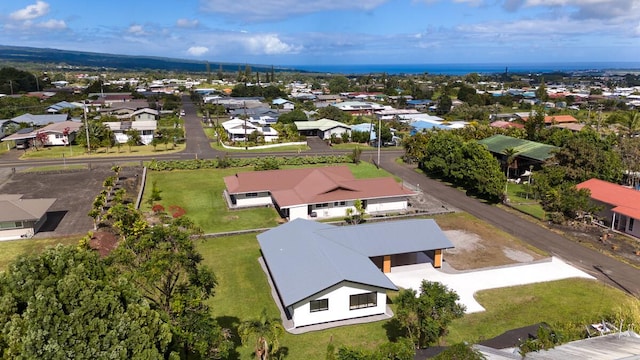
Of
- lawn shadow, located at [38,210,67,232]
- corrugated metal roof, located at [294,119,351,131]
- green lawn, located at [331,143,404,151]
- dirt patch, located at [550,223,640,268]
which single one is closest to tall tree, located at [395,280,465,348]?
dirt patch, located at [550,223,640,268]

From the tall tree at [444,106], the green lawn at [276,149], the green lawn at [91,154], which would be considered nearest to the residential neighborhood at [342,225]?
the green lawn at [91,154]

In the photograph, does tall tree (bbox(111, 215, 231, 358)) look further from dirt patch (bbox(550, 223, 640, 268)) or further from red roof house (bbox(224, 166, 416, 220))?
dirt patch (bbox(550, 223, 640, 268))

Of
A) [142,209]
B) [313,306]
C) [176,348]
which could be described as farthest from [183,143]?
[176,348]

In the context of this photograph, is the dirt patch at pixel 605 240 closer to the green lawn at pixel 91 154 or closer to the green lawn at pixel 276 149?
the green lawn at pixel 276 149

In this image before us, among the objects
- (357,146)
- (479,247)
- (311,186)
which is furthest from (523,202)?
(357,146)

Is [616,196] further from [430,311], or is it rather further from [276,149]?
[276,149]

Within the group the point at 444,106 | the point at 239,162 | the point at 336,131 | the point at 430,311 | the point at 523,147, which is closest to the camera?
the point at 430,311

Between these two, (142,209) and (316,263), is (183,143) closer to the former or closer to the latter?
(142,209)
